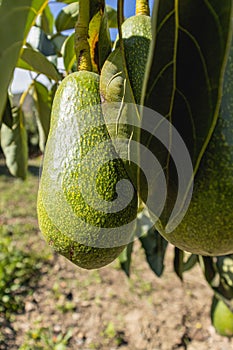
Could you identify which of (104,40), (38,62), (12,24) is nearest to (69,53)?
(38,62)

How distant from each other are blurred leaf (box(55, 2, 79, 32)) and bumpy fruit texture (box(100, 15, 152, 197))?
1.53 feet

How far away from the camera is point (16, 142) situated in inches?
45.4

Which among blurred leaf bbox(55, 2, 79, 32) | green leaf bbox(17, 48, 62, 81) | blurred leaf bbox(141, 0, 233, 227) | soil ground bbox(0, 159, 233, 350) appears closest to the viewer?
blurred leaf bbox(141, 0, 233, 227)

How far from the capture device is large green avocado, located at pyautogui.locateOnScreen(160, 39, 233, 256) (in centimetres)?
47

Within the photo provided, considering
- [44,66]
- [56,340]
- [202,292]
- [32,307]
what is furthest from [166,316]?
[44,66]

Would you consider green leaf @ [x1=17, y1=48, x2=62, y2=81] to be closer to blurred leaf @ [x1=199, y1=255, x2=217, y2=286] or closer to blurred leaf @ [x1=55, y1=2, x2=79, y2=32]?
blurred leaf @ [x1=55, y1=2, x2=79, y2=32]

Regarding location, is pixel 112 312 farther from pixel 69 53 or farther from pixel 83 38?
pixel 83 38

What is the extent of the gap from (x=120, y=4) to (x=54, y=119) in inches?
7.1

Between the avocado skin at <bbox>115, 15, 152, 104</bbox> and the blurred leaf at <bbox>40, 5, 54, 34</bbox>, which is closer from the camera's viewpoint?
the avocado skin at <bbox>115, 15, 152, 104</bbox>

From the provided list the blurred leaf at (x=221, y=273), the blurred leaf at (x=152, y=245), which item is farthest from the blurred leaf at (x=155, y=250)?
the blurred leaf at (x=221, y=273)

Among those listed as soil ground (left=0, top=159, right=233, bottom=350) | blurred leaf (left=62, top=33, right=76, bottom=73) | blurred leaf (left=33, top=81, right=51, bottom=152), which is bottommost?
soil ground (left=0, top=159, right=233, bottom=350)

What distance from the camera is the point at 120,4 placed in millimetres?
490

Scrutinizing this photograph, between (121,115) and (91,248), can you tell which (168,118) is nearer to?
(121,115)

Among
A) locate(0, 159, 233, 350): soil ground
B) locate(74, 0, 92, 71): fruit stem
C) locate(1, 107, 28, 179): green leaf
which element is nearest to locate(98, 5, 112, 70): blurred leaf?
locate(74, 0, 92, 71): fruit stem
